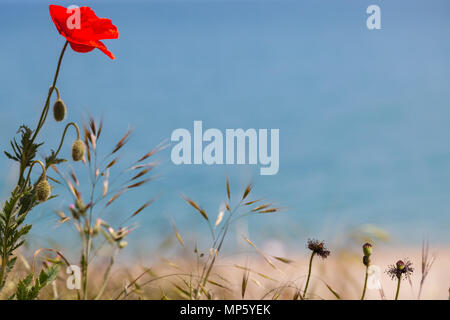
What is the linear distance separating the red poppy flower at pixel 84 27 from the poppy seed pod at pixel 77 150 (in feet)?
0.89

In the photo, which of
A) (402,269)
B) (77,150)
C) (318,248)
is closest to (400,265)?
(402,269)

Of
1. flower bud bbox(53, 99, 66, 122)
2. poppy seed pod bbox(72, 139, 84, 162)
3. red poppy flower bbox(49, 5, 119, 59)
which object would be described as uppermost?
red poppy flower bbox(49, 5, 119, 59)

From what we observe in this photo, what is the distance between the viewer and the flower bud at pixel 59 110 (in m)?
1.20

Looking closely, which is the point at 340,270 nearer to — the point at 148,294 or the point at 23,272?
the point at 148,294

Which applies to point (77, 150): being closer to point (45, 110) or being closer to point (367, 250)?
point (45, 110)

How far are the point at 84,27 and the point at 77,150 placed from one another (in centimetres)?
34

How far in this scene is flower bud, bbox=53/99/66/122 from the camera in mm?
1195

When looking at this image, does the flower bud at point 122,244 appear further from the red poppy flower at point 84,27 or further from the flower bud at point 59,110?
the red poppy flower at point 84,27

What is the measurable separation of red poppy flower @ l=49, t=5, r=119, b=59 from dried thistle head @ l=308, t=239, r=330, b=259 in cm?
74

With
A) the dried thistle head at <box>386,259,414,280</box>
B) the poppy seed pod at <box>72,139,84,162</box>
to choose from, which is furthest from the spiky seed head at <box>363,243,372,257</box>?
the poppy seed pod at <box>72,139,84,162</box>

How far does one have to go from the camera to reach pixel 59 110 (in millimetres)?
1199

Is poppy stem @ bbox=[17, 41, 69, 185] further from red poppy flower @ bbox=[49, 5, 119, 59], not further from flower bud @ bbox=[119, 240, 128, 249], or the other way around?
flower bud @ bbox=[119, 240, 128, 249]
